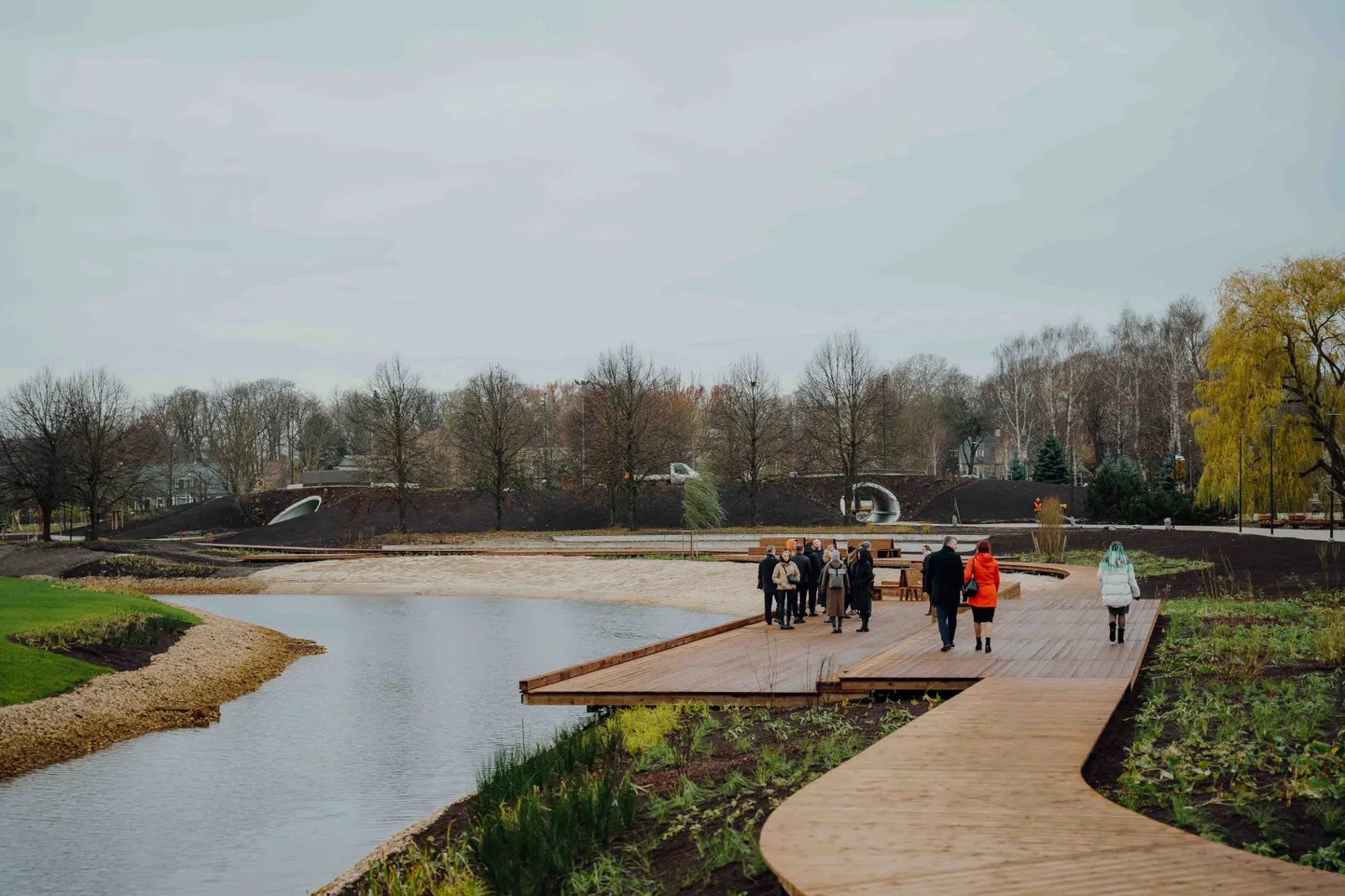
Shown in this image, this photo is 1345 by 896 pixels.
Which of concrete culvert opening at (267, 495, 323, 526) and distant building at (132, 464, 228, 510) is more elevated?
distant building at (132, 464, 228, 510)

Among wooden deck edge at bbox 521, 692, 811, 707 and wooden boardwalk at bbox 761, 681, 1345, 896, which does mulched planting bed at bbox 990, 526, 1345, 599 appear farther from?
wooden boardwalk at bbox 761, 681, 1345, 896

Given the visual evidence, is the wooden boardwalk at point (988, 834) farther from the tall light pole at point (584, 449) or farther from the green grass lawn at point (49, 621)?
the tall light pole at point (584, 449)

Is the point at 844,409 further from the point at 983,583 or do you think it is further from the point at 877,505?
the point at 983,583

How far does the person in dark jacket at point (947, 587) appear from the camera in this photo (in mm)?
14188

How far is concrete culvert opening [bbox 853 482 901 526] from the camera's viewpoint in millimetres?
62562

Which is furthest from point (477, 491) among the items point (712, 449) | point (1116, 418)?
point (1116, 418)

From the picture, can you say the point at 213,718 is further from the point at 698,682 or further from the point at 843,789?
the point at 843,789

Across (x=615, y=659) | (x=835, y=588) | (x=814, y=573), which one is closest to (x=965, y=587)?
(x=835, y=588)

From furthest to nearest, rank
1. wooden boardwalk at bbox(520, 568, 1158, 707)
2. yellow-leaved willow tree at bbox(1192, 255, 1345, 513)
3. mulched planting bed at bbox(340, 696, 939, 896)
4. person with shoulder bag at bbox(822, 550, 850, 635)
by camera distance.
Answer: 1. yellow-leaved willow tree at bbox(1192, 255, 1345, 513)
2. person with shoulder bag at bbox(822, 550, 850, 635)
3. wooden boardwalk at bbox(520, 568, 1158, 707)
4. mulched planting bed at bbox(340, 696, 939, 896)

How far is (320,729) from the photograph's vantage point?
15758 mm

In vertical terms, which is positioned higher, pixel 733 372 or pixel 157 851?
pixel 733 372

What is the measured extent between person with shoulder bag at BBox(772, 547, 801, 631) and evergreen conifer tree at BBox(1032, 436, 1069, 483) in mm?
51116

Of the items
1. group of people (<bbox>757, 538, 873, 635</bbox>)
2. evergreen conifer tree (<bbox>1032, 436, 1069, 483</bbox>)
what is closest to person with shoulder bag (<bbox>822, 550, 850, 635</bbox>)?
group of people (<bbox>757, 538, 873, 635</bbox>)

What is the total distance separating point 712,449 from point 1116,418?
93.6 ft
